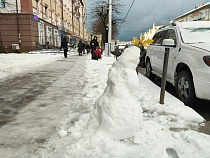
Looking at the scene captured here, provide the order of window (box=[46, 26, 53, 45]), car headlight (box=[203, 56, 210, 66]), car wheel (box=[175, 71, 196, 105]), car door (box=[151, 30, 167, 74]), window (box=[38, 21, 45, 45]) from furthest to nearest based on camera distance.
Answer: window (box=[46, 26, 53, 45]) < window (box=[38, 21, 45, 45]) < car door (box=[151, 30, 167, 74]) < car wheel (box=[175, 71, 196, 105]) < car headlight (box=[203, 56, 210, 66])

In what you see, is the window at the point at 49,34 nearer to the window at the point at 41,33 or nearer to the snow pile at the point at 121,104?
the window at the point at 41,33

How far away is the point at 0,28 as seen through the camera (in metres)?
20.7

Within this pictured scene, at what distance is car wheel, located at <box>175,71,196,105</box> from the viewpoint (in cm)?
365

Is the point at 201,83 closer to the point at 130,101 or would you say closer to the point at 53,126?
the point at 130,101

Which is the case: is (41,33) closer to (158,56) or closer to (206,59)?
(158,56)

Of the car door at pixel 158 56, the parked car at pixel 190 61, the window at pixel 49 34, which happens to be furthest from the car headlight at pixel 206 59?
the window at pixel 49 34

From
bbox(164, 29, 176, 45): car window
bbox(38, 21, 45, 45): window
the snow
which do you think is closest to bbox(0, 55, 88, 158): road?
the snow

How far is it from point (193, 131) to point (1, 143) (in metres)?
2.52

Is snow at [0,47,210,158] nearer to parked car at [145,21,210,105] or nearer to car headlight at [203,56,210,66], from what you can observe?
parked car at [145,21,210,105]

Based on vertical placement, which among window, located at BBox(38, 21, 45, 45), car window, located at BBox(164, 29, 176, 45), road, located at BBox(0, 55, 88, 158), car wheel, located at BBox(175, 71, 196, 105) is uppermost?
window, located at BBox(38, 21, 45, 45)

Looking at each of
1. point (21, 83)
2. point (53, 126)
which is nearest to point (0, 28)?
point (21, 83)

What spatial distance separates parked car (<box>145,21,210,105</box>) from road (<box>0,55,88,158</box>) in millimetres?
2162

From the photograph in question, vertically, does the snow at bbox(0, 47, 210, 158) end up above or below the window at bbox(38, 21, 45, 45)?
below

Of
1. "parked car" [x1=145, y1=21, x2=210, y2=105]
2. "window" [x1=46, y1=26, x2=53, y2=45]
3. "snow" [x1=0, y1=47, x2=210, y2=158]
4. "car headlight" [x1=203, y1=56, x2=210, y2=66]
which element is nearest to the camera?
"snow" [x1=0, y1=47, x2=210, y2=158]
